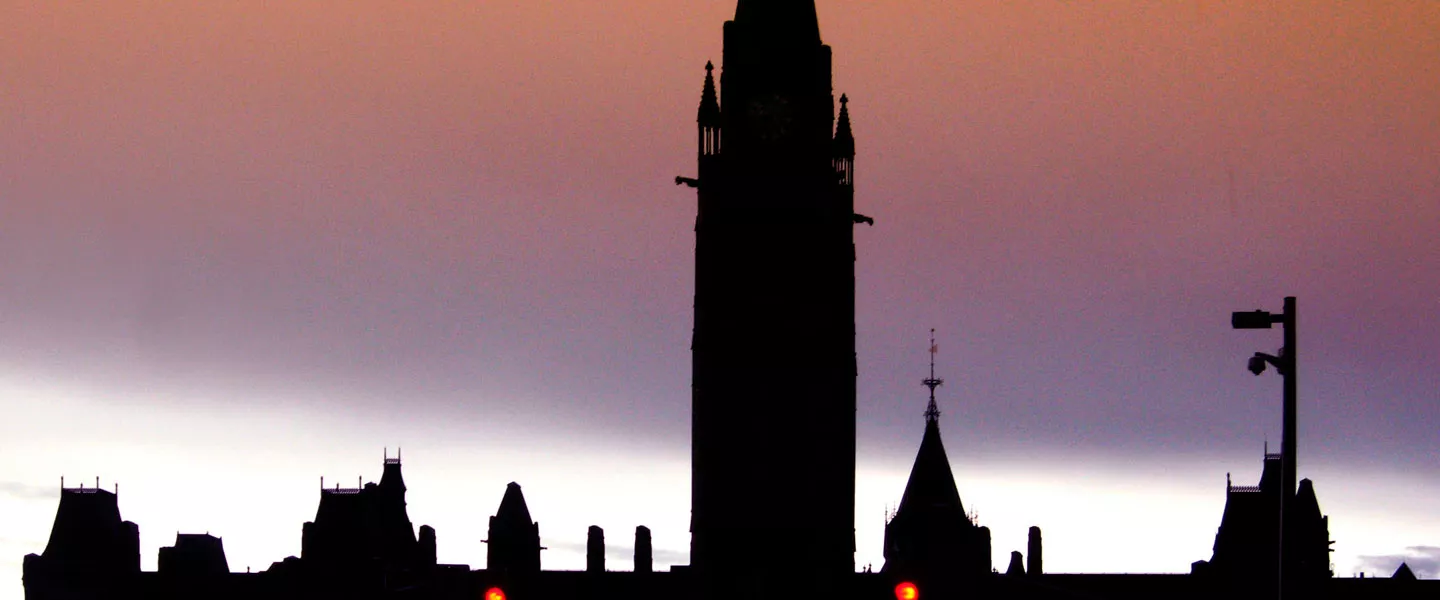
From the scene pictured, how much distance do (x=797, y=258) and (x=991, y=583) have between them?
1069 inches

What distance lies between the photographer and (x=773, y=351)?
116 metres

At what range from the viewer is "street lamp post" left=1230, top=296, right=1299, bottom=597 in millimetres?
39312

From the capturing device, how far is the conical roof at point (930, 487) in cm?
16100

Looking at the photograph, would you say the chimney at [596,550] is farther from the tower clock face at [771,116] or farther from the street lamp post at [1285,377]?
the street lamp post at [1285,377]

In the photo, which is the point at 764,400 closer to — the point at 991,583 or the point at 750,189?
the point at 750,189

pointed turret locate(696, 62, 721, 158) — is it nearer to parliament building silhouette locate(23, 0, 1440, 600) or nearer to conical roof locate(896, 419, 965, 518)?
parliament building silhouette locate(23, 0, 1440, 600)

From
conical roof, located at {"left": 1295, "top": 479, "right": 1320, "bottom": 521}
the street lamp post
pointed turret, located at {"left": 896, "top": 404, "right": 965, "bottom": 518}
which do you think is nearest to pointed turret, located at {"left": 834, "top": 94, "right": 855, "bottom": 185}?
conical roof, located at {"left": 1295, "top": 479, "right": 1320, "bottom": 521}

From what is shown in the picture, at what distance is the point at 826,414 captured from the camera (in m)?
116

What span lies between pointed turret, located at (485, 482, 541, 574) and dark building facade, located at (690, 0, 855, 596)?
7.87m

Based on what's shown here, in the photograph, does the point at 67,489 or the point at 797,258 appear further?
the point at 67,489

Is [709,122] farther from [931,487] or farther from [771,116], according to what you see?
[931,487]

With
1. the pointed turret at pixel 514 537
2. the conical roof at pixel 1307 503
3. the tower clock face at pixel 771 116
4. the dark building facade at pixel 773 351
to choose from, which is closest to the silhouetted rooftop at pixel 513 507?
the pointed turret at pixel 514 537

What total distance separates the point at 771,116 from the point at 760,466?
16592 millimetres

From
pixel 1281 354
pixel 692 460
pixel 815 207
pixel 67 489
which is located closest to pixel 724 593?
pixel 692 460
